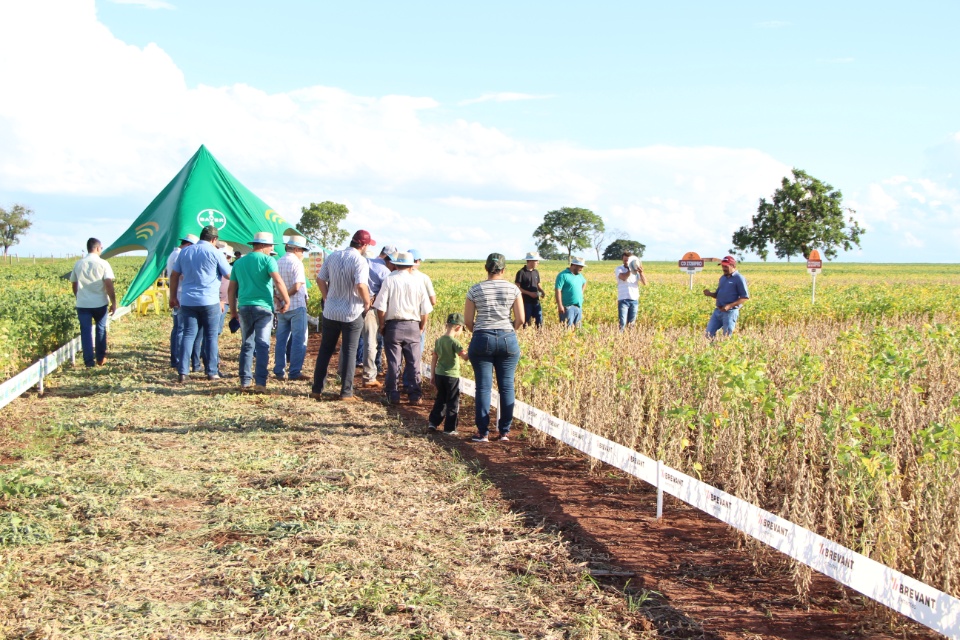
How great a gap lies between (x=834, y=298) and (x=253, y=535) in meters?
21.1

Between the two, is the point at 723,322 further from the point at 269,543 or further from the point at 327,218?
the point at 327,218

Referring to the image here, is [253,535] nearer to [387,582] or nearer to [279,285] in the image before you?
[387,582]

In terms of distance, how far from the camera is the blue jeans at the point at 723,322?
12148 mm

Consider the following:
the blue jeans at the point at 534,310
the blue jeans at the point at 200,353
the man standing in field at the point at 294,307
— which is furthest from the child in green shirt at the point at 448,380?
the blue jeans at the point at 534,310

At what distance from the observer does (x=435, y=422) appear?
7.80 m

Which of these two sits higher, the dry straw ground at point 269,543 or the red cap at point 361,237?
the red cap at point 361,237

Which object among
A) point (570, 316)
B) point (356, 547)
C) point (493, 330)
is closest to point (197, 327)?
point (493, 330)

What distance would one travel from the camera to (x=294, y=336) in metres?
10.4

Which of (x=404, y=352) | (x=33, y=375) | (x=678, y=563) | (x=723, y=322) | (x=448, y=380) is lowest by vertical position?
(x=678, y=563)

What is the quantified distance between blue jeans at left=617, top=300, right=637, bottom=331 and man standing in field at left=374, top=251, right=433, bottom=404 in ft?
18.4

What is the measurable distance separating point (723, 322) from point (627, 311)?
7.24 ft

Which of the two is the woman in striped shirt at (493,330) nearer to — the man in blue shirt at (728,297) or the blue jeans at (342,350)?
the blue jeans at (342,350)

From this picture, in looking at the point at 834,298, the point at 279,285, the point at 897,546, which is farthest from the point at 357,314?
the point at 834,298

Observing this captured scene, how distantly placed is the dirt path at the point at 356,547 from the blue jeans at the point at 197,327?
2715 mm
